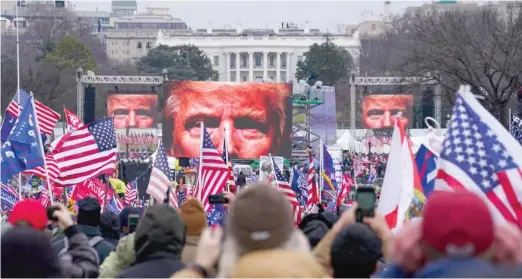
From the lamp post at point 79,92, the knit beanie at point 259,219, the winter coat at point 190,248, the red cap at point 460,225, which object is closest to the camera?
the red cap at point 460,225

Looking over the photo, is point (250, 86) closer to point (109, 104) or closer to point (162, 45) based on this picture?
point (109, 104)

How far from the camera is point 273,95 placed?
5691cm

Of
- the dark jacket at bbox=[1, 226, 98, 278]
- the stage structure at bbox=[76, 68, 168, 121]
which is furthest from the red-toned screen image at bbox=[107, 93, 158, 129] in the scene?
the dark jacket at bbox=[1, 226, 98, 278]

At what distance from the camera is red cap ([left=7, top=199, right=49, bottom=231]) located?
291 inches

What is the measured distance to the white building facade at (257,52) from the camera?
14662 cm

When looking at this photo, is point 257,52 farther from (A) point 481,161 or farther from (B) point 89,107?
(A) point 481,161

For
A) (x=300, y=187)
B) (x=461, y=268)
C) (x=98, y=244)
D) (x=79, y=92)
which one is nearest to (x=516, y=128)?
(x=300, y=187)

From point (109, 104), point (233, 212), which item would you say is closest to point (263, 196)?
point (233, 212)

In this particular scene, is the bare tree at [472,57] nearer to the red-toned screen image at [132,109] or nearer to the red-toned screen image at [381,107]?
the red-toned screen image at [132,109]

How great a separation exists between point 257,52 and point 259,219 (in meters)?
143

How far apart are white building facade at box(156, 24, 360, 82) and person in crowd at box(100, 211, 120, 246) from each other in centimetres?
13503

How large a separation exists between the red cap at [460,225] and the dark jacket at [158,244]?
5.03 feet

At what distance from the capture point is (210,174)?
16000mm

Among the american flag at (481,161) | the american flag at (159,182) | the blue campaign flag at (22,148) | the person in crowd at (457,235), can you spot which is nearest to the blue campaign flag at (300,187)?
the american flag at (159,182)
